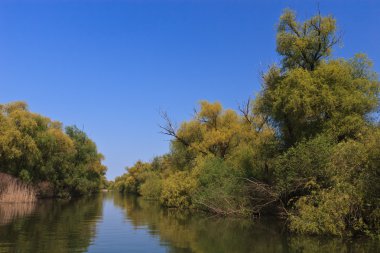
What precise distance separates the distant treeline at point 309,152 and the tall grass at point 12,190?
2049 centimetres

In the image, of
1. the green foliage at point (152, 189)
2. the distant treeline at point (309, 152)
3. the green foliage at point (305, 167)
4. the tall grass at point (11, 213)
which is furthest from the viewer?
the green foliage at point (152, 189)

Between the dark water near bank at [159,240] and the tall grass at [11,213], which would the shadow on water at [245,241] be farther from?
the tall grass at [11,213]

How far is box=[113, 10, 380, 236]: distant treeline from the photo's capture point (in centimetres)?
2320

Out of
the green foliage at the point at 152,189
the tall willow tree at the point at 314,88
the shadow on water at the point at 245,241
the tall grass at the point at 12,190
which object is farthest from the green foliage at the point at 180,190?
the green foliage at the point at 152,189

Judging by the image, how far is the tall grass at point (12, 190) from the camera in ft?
163

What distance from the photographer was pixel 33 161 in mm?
58062

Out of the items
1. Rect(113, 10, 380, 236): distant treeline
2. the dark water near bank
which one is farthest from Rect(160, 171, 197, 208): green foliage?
the dark water near bank

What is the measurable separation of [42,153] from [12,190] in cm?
1473

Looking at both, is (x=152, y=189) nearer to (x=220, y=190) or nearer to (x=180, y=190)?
(x=180, y=190)

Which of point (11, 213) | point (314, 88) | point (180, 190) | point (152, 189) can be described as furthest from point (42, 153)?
point (314, 88)

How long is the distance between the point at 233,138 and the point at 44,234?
1274 inches

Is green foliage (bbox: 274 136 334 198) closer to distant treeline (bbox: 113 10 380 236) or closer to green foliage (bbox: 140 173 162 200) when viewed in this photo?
distant treeline (bbox: 113 10 380 236)

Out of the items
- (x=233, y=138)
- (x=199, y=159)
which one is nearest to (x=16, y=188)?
(x=199, y=159)

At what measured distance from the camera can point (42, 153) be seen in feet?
214
